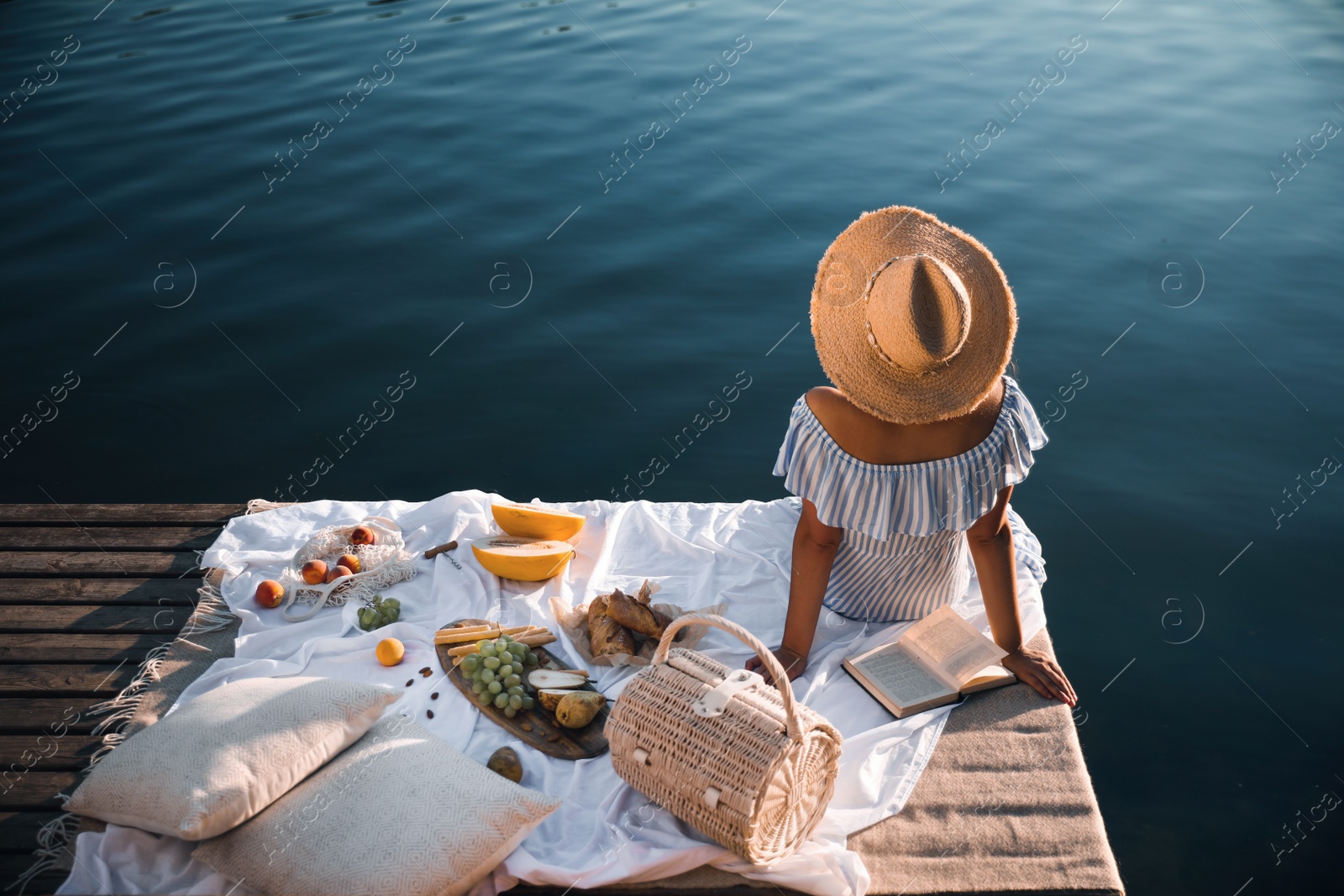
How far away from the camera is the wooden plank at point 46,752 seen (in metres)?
2.76

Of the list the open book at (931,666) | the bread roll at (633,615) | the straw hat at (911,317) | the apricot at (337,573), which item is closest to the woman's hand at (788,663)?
the open book at (931,666)

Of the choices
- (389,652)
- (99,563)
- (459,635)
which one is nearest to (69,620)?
(99,563)

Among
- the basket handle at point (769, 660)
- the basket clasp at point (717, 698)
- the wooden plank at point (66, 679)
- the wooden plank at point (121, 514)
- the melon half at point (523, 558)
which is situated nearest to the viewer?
the basket handle at point (769, 660)

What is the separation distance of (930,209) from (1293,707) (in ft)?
12.8

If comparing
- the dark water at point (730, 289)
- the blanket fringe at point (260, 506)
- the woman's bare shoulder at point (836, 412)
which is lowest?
the dark water at point (730, 289)

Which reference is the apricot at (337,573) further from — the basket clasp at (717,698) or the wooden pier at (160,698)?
the basket clasp at (717,698)

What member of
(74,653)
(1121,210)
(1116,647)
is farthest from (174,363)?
(1121,210)

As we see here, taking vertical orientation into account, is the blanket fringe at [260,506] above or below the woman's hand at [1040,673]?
above

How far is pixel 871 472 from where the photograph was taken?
2.68 metres

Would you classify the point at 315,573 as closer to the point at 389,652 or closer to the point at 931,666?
the point at 389,652

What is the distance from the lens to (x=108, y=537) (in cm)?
367

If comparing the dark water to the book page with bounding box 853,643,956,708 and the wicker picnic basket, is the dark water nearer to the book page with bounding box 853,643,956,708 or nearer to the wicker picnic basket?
the book page with bounding box 853,643,956,708

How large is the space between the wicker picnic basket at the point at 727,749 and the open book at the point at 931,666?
1.69 feet

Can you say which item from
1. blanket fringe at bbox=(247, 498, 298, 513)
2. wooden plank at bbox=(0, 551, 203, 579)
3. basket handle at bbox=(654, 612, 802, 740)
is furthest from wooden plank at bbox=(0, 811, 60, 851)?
basket handle at bbox=(654, 612, 802, 740)
